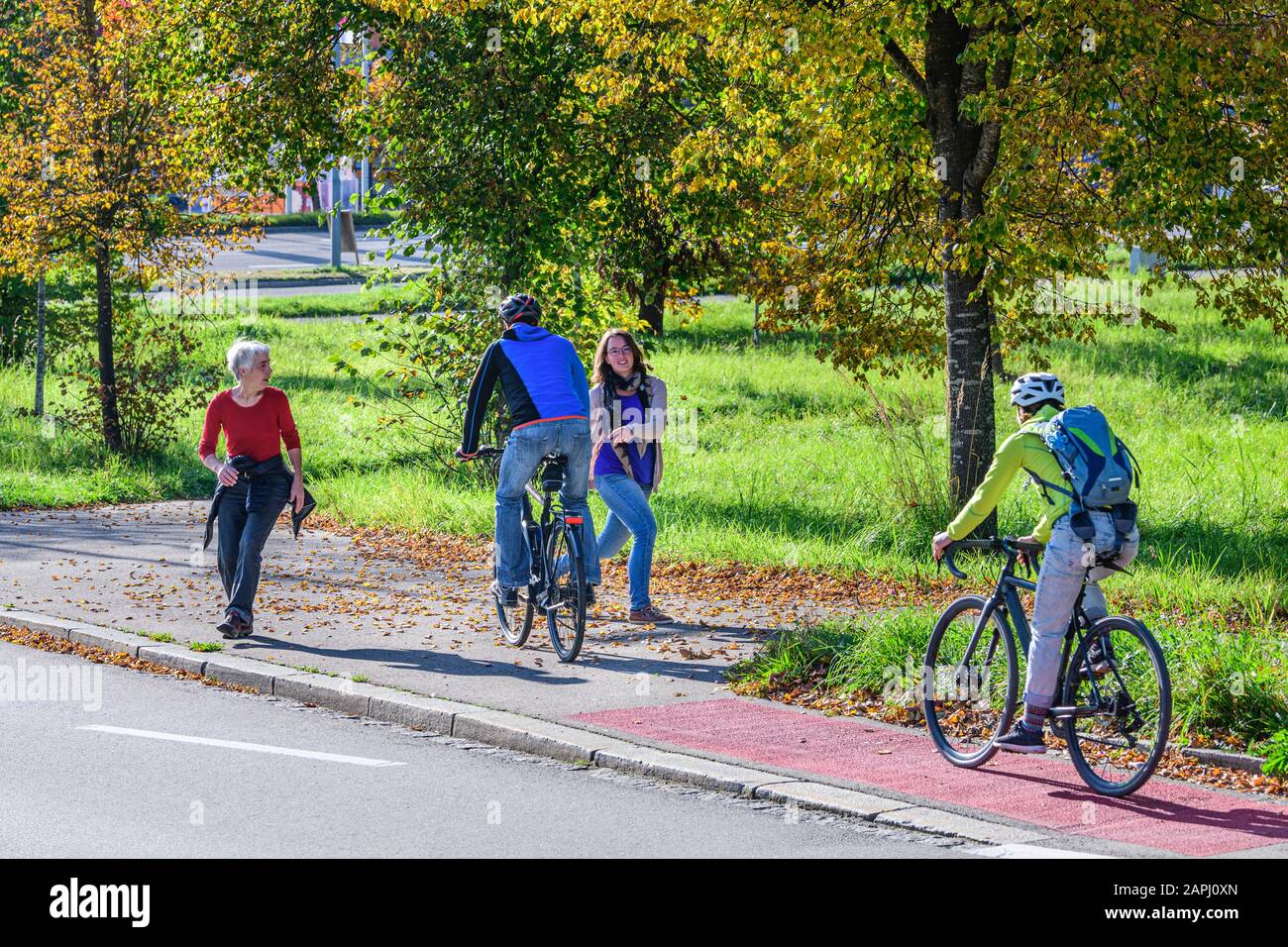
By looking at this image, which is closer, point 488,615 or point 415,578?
point 488,615

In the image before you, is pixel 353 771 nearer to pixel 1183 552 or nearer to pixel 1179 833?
pixel 1179 833

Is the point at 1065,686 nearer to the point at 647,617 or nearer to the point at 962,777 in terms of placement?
the point at 962,777

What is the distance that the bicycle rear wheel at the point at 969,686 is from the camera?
7.44 m

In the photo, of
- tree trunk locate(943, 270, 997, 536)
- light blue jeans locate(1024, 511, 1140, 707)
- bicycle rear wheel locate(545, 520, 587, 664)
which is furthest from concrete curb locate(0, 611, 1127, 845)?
tree trunk locate(943, 270, 997, 536)

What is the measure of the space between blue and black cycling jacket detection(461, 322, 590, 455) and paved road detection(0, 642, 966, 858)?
83.8 inches

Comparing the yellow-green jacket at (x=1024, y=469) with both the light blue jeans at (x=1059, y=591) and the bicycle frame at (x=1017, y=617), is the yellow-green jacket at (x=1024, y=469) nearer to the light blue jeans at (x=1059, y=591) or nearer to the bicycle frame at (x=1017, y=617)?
the light blue jeans at (x=1059, y=591)

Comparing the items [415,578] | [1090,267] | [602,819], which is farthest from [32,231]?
[602,819]

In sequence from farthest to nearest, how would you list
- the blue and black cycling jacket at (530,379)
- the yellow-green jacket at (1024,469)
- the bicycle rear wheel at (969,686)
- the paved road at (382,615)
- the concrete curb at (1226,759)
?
the blue and black cycling jacket at (530,379) → the paved road at (382,615) → the bicycle rear wheel at (969,686) → the concrete curb at (1226,759) → the yellow-green jacket at (1024,469)

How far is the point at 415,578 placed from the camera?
12.9m

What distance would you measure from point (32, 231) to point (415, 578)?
814 cm

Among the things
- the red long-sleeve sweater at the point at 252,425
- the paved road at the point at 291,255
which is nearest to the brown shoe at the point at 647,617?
the red long-sleeve sweater at the point at 252,425

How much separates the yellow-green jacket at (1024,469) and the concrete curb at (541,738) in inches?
47.9

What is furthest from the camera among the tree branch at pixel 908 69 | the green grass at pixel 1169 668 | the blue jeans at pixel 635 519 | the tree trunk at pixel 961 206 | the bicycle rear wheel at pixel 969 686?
the tree trunk at pixel 961 206

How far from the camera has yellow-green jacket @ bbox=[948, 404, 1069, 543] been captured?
7.01 m
